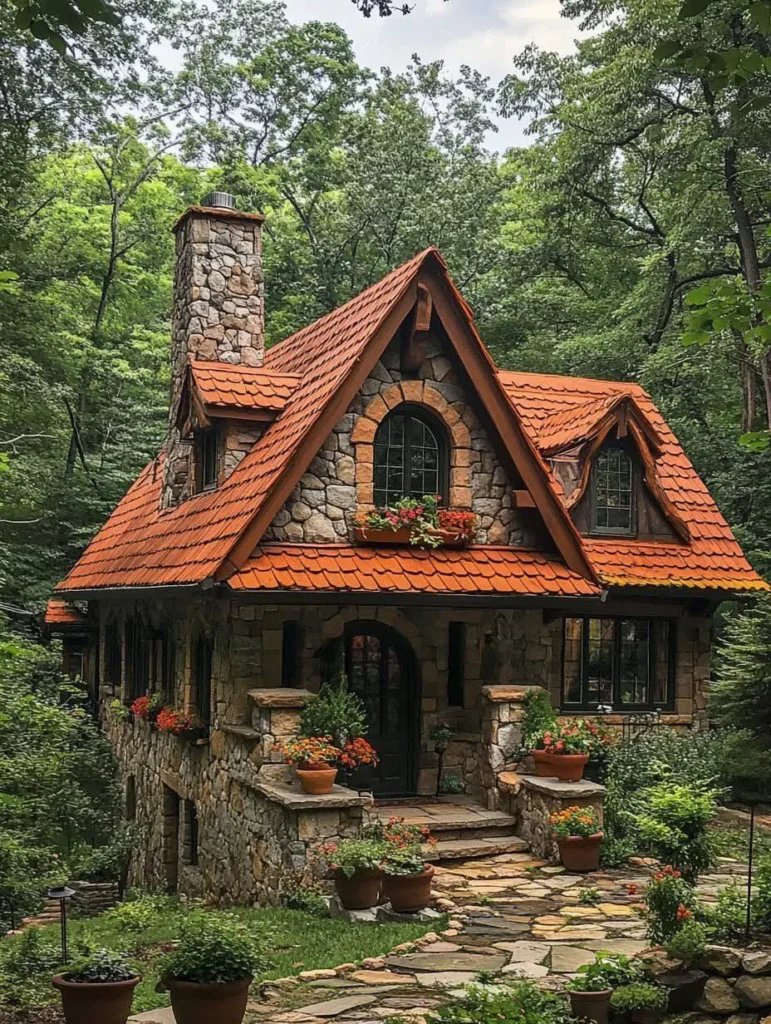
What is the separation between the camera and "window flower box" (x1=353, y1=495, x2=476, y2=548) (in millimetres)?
12586

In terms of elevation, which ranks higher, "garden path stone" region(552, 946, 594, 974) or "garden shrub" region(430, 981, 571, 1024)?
"garden shrub" region(430, 981, 571, 1024)

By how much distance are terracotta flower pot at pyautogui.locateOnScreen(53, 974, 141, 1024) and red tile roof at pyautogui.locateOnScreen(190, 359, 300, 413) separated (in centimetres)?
828

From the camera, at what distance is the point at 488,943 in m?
8.62

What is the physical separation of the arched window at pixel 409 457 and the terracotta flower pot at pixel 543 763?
3258 mm

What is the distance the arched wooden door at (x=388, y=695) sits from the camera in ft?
44.7

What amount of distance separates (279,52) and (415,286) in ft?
75.6

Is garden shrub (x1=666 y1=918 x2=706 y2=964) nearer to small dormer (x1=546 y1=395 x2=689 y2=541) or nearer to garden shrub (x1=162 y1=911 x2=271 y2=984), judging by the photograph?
garden shrub (x1=162 y1=911 x2=271 y2=984)

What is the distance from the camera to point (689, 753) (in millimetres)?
14594

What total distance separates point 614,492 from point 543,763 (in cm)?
520

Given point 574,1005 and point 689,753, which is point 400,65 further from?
point 574,1005

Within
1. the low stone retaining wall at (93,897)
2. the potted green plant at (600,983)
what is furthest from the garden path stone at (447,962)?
the low stone retaining wall at (93,897)

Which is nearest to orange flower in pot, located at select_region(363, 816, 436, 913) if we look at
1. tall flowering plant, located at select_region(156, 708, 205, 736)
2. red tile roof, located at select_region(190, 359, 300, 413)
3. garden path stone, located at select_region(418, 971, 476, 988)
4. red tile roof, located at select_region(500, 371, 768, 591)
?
garden path stone, located at select_region(418, 971, 476, 988)

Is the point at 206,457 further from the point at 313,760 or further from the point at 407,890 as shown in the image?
the point at 407,890

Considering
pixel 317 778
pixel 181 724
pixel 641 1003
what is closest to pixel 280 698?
pixel 317 778
